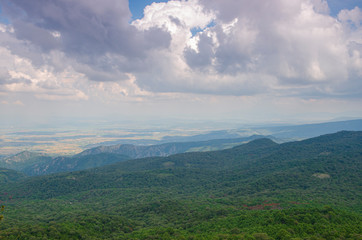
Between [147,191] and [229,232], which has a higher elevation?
[229,232]

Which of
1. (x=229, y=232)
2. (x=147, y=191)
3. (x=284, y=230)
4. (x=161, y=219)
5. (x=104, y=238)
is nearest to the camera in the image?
(x=284, y=230)

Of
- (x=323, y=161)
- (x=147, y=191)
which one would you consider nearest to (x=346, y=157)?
(x=323, y=161)

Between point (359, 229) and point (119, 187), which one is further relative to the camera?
point (119, 187)

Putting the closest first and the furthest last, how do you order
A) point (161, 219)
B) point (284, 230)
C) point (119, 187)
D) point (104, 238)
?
1. point (284, 230)
2. point (104, 238)
3. point (161, 219)
4. point (119, 187)

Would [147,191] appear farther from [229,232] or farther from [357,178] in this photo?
[357,178]

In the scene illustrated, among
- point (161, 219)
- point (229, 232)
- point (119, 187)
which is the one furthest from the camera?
point (119, 187)

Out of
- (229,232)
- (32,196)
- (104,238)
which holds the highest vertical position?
(229,232)

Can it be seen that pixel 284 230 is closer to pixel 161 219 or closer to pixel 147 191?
pixel 161 219

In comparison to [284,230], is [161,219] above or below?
below

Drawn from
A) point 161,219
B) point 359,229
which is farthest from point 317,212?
point 161,219
